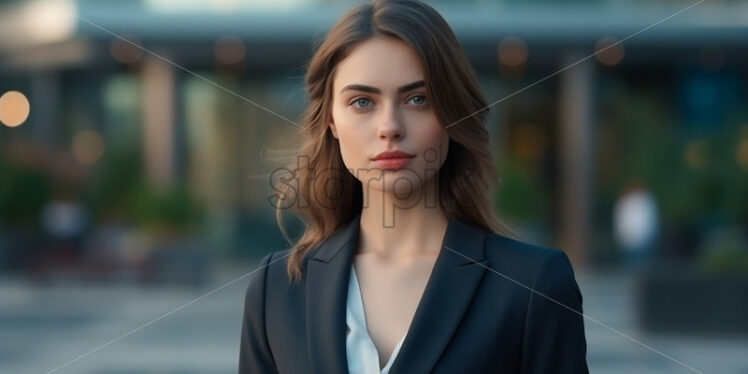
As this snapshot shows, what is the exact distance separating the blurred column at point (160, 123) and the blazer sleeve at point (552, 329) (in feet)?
74.6

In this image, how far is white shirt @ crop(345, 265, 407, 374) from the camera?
8.14 ft

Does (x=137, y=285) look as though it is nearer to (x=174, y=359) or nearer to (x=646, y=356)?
(x=174, y=359)

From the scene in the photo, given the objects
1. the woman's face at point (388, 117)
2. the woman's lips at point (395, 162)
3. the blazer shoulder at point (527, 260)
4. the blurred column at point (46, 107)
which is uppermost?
the blurred column at point (46, 107)

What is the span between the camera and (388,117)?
2.48m

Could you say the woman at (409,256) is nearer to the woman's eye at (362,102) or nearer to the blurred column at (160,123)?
the woman's eye at (362,102)

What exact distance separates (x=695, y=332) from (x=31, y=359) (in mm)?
7693

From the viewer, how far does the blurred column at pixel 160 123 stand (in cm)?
2495

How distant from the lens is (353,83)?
2.54 meters

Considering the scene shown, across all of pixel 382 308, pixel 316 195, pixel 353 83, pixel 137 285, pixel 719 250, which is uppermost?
pixel 353 83

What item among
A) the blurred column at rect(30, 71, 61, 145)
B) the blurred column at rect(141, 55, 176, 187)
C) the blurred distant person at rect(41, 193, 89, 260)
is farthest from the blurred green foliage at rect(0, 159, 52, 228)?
the blurred column at rect(30, 71, 61, 145)

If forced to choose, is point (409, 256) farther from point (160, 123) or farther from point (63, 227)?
point (160, 123)

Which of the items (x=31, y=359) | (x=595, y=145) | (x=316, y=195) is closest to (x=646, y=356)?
(x=31, y=359)

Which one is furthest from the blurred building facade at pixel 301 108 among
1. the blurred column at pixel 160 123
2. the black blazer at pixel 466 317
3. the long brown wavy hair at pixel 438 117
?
the black blazer at pixel 466 317

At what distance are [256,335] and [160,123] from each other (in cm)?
2305
